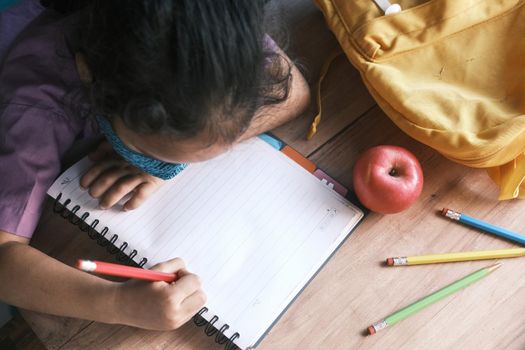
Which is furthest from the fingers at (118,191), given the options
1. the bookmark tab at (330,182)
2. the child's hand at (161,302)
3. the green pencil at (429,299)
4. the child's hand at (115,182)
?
the green pencil at (429,299)

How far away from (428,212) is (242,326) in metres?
0.29

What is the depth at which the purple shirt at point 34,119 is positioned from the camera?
2.12ft

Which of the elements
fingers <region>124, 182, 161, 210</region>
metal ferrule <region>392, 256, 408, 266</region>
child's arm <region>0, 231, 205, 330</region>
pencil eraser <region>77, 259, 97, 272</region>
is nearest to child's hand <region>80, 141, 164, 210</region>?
fingers <region>124, 182, 161, 210</region>

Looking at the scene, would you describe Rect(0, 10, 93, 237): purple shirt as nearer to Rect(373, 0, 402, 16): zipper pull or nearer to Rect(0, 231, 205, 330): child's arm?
Rect(0, 231, 205, 330): child's arm

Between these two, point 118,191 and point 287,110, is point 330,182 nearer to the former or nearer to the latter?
point 287,110

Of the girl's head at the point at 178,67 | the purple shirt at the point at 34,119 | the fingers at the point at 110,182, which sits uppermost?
the girl's head at the point at 178,67

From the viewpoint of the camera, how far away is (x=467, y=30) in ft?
2.29

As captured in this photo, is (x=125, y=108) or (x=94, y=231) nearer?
(x=125, y=108)

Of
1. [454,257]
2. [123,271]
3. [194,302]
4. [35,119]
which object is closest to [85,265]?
[123,271]

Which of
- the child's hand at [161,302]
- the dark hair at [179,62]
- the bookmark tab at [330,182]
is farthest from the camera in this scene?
the bookmark tab at [330,182]

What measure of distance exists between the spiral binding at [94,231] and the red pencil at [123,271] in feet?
0.17

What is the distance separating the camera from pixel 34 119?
2.19 feet

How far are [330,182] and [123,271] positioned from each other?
0.31m

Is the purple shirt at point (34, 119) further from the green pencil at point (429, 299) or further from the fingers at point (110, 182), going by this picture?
the green pencil at point (429, 299)
